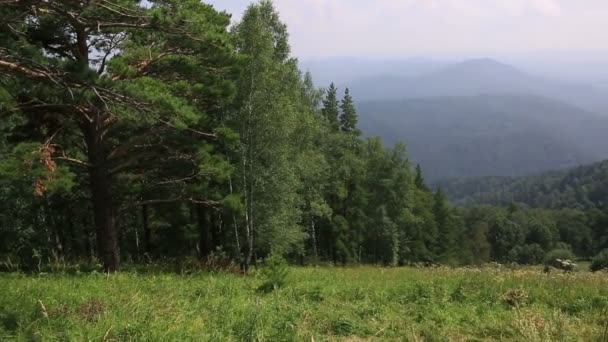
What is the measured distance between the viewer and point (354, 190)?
142 ft

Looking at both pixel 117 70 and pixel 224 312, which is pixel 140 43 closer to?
pixel 117 70

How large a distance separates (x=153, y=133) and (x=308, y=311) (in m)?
8.60

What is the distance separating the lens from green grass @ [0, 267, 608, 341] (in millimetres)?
5312

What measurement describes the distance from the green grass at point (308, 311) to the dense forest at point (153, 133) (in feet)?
8.37

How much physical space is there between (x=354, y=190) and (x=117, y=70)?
35146mm

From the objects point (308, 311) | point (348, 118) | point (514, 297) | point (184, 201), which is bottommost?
point (514, 297)

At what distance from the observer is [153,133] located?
13.6 m

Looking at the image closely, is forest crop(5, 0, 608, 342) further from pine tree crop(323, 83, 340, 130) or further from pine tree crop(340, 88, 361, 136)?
pine tree crop(340, 88, 361, 136)

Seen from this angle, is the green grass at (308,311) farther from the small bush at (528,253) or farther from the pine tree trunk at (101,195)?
the small bush at (528,253)

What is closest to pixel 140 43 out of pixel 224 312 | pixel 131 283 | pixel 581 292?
pixel 131 283

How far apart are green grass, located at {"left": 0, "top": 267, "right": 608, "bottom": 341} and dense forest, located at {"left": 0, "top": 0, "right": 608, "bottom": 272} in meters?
2.55

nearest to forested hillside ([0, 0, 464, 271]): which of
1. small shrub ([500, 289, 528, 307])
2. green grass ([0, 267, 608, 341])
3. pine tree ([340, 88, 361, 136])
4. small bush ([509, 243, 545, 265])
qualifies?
green grass ([0, 267, 608, 341])

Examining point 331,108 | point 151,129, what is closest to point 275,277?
point 151,129

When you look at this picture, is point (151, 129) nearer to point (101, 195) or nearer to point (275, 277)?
point (101, 195)
